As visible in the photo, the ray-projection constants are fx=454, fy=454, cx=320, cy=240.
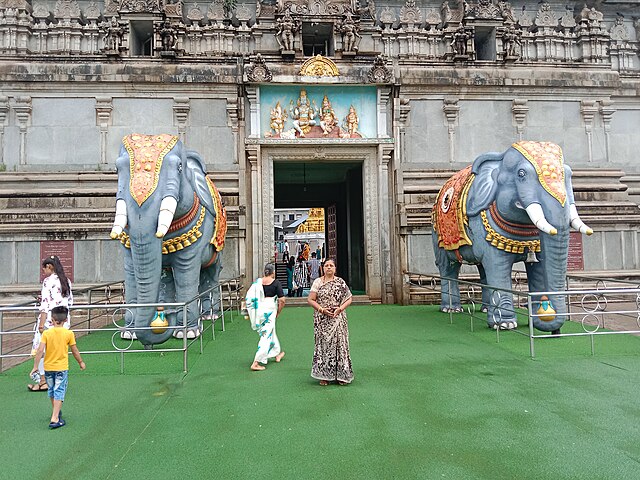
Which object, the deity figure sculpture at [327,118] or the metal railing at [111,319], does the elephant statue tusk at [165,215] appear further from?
the deity figure sculpture at [327,118]

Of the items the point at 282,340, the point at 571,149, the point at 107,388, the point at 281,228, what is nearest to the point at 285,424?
the point at 107,388

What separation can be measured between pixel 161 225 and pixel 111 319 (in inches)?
205

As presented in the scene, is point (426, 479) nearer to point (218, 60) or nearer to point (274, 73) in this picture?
point (274, 73)

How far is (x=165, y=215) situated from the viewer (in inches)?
240

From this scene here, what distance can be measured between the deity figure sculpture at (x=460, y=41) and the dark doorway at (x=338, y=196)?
20.3ft

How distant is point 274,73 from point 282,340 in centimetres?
804

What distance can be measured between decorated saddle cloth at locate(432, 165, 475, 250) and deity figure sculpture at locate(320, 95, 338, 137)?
4396 mm

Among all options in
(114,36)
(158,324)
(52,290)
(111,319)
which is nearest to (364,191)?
(111,319)

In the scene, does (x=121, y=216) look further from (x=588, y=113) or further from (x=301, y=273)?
(x=301, y=273)

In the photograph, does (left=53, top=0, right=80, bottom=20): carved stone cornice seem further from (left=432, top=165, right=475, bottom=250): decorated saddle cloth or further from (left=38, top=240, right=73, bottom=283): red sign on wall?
(left=432, top=165, right=475, bottom=250): decorated saddle cloth

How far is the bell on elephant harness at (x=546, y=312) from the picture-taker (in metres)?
6.64

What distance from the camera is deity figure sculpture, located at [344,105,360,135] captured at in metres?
12.9

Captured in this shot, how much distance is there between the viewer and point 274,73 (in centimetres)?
1259

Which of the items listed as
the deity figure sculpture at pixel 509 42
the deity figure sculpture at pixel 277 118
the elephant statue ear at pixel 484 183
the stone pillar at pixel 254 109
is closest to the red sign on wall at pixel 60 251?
the stone pillar at pixel 254 109
